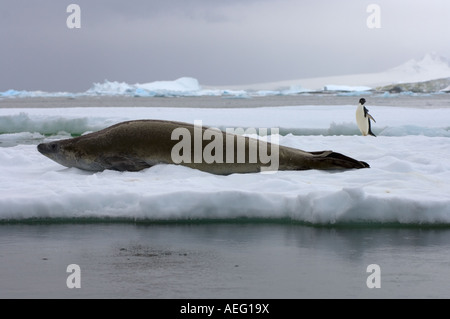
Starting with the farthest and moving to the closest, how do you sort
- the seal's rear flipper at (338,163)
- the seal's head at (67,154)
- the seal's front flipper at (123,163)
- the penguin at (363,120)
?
the penguin at (363,120), the seal's head at (67,154), the seal's front flipper at (123,163), the seal's rear flipper at (338,163)

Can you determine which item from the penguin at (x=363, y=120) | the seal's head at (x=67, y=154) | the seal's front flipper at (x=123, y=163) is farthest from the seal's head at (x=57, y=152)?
the penguin at (x=363, y=120)

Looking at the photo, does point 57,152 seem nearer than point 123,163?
No

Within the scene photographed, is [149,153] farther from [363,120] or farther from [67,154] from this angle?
[363,120]

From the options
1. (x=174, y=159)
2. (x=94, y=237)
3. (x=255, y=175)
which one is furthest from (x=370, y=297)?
(x=174, y=159)

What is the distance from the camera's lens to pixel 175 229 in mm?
4215

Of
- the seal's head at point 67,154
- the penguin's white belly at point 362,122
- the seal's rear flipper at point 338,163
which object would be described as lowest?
the seal's rear flipper at point 338,163

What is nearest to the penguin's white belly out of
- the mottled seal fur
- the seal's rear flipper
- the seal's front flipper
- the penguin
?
the penguin

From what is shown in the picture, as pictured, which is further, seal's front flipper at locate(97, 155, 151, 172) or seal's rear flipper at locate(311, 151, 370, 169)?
seal's front flipper at locate(97, 155, 151, 172)

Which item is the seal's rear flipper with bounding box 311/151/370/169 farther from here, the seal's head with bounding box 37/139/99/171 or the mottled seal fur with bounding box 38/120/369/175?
the seal's head with bounding box 37/139/99/171

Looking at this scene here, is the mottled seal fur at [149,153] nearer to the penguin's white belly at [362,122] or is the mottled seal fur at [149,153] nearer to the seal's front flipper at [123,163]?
the seal's front flipper at [123,163]

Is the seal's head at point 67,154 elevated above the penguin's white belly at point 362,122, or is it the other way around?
the penguin's white belly at point 362,122

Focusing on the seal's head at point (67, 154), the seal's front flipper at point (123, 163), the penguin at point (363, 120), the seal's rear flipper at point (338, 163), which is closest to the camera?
the seal's rear flipper at point (338, 163)

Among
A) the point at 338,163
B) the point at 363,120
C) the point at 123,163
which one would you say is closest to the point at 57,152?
the point at 123,163

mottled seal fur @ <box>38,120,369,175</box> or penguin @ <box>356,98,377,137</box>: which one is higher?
penguin @ <box>356,98,377,137</box>
